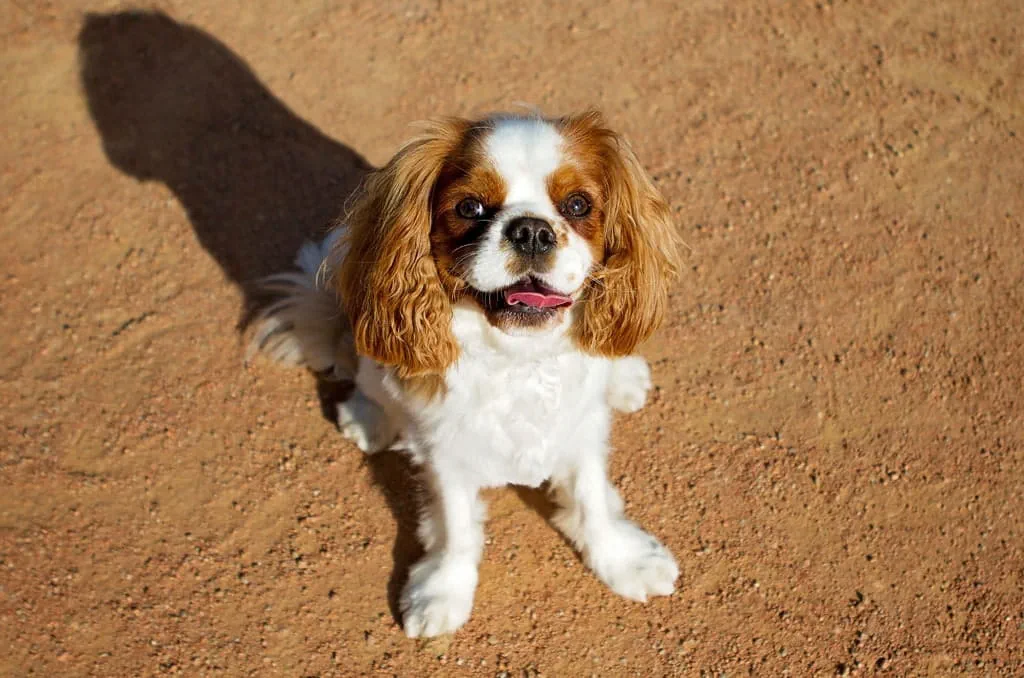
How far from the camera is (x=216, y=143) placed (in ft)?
19.1

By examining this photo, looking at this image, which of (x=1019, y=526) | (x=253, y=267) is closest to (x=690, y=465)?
(x=1019, y=526)

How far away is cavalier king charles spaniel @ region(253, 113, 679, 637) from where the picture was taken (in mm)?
3229

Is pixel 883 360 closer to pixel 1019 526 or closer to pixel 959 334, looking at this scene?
pixel 959 334

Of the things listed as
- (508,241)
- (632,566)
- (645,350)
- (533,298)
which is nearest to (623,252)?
(533,298)

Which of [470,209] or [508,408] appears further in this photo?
[508,408]

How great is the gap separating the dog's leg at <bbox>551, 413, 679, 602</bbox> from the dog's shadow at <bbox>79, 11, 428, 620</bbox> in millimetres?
1392

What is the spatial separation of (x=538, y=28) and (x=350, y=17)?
1180mm

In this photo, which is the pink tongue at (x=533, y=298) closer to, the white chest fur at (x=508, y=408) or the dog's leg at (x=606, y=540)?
the white chest fur at (x=508, y=408)

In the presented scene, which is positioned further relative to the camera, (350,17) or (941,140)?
(350,17)

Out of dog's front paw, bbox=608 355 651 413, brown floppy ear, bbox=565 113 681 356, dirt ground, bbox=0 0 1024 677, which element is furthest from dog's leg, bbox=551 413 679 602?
brown floppy ear, bbox=565 113 681 356

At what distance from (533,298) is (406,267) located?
17.7 inches

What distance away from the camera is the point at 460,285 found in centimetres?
335

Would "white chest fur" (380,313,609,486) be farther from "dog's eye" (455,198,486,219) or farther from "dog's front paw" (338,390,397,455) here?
"dog's front paw" (338,390,397,455)

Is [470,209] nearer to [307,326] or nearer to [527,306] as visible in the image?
[527,306]
